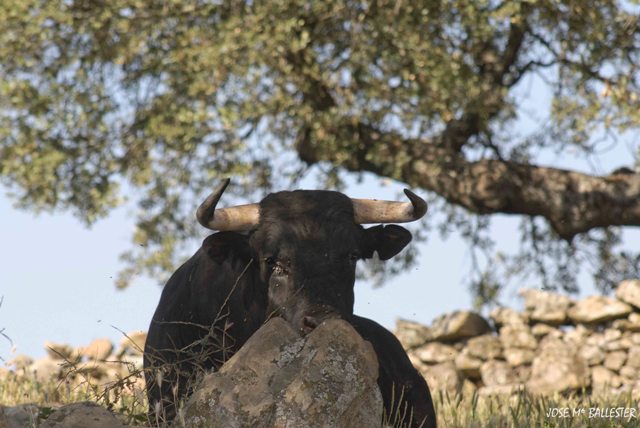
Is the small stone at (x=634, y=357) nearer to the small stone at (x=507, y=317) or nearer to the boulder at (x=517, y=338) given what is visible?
the boulder at (x=517, y=338)

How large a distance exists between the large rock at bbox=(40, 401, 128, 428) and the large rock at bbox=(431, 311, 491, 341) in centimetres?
1030

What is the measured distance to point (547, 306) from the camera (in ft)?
48.4

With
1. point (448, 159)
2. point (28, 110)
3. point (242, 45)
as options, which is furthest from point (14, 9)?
point (448, 159)

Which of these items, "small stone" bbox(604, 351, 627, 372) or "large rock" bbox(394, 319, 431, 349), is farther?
"large rock" bbox(394, 319, 431, 349)

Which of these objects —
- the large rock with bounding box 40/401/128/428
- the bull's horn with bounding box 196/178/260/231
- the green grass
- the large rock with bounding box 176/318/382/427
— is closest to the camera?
the large rock with bounding box 176/318/382/427

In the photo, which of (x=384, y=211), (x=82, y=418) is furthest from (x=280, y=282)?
(x=82, y=418)

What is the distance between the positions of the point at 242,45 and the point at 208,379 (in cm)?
809

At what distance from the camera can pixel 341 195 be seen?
6992 millimetres

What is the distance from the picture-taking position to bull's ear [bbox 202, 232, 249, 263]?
677cm

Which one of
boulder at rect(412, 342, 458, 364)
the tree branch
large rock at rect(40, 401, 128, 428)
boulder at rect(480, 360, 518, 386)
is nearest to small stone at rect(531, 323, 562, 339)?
boulder at rect(480, 360, 518, 386)

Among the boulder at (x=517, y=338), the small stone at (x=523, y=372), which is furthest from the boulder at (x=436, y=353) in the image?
the small stone at (x=523, y=372)

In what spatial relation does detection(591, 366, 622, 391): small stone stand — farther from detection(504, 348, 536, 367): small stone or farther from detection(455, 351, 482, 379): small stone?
detection(455, 351, 482, 379): small stone

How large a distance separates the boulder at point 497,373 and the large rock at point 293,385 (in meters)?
9.46

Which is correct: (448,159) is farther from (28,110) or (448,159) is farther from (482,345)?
(28,110)
